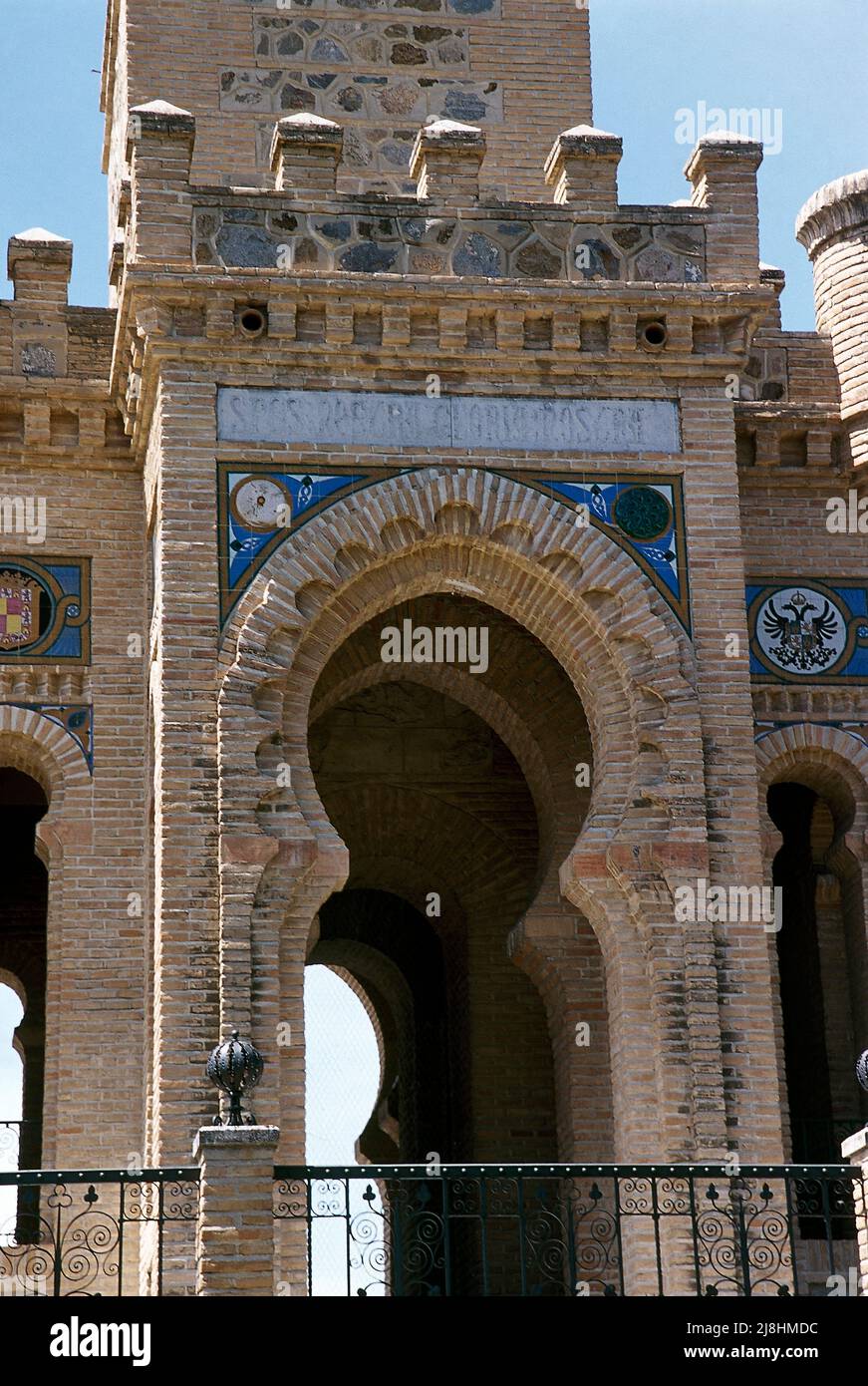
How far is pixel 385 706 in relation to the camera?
1775 centimetres

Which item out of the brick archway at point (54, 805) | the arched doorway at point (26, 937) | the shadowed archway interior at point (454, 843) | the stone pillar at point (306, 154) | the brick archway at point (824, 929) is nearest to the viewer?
the brick archway at point (54, 805)

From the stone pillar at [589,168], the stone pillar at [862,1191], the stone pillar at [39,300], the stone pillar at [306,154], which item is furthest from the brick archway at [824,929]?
the stone pillar at [39,300]

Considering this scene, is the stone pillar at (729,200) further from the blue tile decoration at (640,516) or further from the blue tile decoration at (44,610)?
the blue tile decoration at (44,610)

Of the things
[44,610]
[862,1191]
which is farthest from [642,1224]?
[44,610]

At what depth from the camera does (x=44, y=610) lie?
14.8 meters

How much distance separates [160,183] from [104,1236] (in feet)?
20.3

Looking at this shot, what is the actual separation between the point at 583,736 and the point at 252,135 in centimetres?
486

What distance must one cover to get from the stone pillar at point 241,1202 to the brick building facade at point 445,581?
1.40m

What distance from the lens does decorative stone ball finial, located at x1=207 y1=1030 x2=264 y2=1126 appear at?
1116 cm

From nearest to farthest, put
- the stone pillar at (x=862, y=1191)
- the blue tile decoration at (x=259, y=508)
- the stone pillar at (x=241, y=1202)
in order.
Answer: the stone pillar at (x=241, y=1202) → the stone pillar at (x=862, y=1191) → the blue tile decoration at (x=259, y=508)

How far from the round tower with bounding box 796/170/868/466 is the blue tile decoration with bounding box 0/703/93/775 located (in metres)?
5.30

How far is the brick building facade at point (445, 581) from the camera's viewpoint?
520 inches

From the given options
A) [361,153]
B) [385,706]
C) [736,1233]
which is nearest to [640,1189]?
[736,1233]
